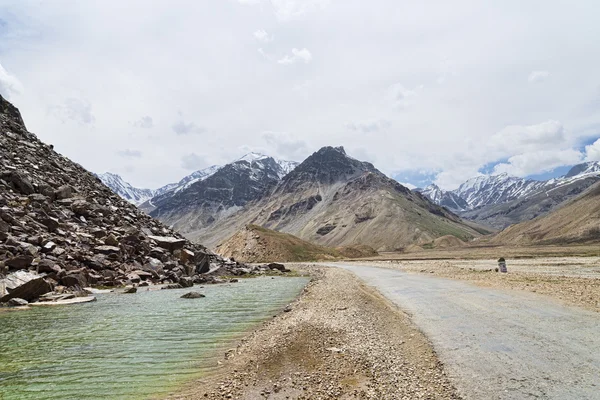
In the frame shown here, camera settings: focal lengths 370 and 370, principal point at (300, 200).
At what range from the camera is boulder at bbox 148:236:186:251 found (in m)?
54.7

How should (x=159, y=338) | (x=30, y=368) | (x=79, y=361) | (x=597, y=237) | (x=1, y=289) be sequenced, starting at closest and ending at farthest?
(x=30, y=368), (x=79, y=361), (x=159, y=338), (x=1, y=289), (x=597, y=237)

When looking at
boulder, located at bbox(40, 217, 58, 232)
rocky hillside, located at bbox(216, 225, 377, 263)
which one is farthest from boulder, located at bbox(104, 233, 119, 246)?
rocky hillside, located at bbox(216, 225, 377, 263)

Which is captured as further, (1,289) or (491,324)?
(1,289)

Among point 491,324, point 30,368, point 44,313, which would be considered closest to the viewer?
point 30,368

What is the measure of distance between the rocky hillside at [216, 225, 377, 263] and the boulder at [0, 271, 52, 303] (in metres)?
106

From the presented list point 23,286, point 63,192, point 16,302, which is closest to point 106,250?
point 63,192

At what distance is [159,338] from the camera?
19.0 meters

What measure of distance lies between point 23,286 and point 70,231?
1475cm

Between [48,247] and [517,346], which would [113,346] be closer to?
[517,346]

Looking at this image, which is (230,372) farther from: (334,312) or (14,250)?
(14,250)

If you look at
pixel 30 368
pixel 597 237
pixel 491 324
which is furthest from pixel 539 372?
pixel 597 237

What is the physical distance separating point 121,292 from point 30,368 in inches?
955

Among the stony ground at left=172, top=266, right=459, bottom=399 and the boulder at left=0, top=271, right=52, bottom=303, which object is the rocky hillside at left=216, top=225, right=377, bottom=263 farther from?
the stony ground at left=172, top=266, right=459, bottom=399

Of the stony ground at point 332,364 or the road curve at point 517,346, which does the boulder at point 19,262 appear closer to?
the stony ground at point 332,364
